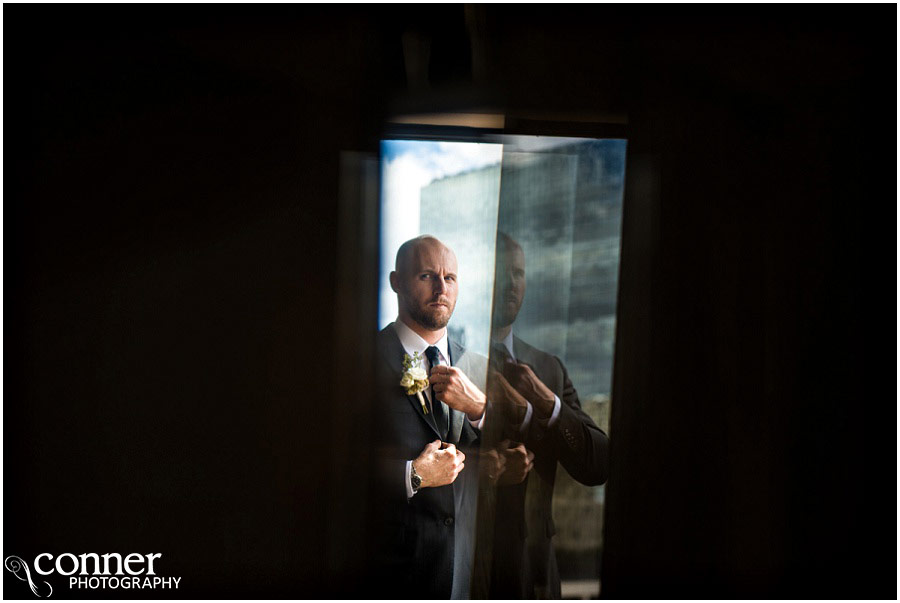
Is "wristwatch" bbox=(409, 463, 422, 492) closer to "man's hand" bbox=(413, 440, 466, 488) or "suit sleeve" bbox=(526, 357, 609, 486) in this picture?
"man's hand" bbox=(413, 440, 466, 488)

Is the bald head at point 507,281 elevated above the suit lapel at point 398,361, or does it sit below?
above

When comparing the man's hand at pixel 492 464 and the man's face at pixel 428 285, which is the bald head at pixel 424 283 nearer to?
the man's face at pixel 428 285

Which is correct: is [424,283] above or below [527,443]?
above

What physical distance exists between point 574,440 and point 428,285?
1.07 ft

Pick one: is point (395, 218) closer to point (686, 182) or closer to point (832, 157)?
point (686, 182)

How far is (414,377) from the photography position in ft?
3.13

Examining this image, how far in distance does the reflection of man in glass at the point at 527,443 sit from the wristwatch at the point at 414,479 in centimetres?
12

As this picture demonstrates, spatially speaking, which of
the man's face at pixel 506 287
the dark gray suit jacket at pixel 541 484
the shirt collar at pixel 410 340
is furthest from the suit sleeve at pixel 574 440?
the shirt collar at pixel 410 340

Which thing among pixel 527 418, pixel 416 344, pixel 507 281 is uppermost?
pixel 507 281

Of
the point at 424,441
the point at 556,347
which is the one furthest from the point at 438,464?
the point at 556,347

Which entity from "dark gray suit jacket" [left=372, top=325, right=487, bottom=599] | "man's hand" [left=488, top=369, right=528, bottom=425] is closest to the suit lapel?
"dark gray suit jacket" [left=372, top=325, right=487, bottom=599]

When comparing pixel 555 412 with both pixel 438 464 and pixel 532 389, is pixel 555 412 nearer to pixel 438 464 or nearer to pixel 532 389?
pixel 532 389

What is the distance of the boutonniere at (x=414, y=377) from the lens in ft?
3.12

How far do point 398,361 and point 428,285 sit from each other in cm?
12
